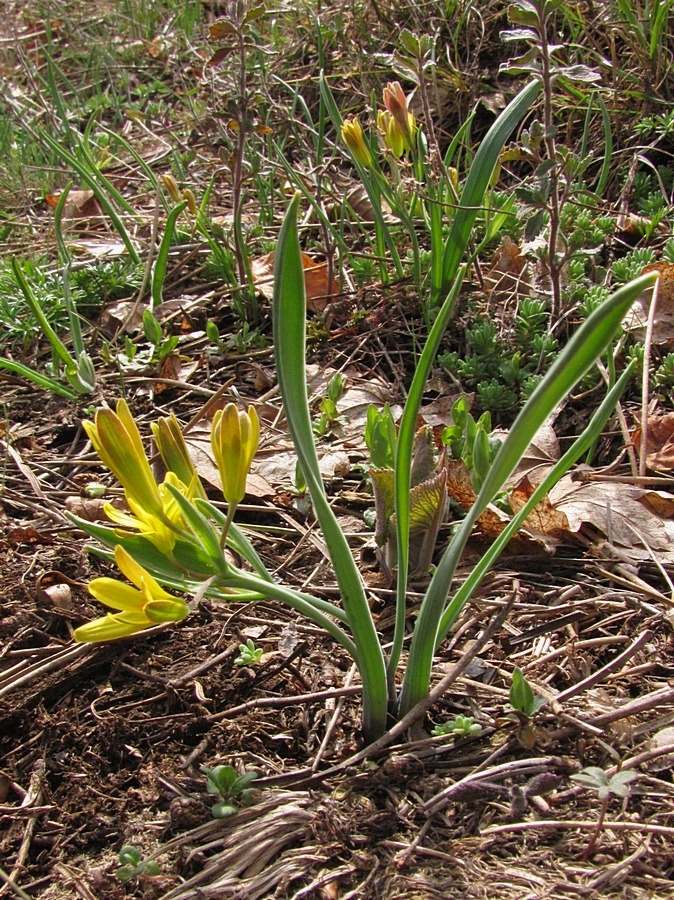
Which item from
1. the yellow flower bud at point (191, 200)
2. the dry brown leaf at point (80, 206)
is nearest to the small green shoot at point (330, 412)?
the yellow flower bud at point (191, 200)

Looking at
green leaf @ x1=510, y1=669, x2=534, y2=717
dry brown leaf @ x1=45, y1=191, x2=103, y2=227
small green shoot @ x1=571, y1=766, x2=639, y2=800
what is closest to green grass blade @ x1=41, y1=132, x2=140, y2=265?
dry brown leaf @ x1=45, y1=191, x2=103, y2=227

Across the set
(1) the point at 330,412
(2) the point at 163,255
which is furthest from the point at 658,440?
(2) the point at 163,255

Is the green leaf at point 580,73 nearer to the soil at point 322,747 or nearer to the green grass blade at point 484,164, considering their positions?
the green grass blade at point 484,164

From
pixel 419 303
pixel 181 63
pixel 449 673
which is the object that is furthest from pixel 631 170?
pixel 181 63

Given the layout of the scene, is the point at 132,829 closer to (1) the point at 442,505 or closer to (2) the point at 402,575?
(2) the point at 402,575

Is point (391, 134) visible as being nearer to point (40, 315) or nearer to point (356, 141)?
point (356, 141)
